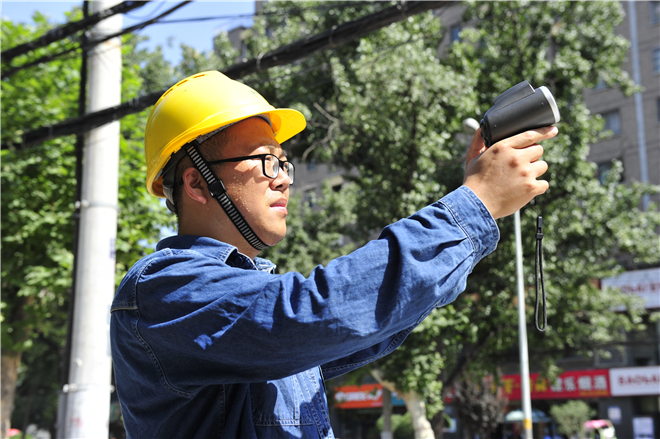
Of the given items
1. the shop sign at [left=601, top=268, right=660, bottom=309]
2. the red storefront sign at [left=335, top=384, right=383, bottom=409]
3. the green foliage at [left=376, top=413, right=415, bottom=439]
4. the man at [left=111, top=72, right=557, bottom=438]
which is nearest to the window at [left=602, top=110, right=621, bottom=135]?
the shop sign at [left=601, top=268, right=660, bottom=309]

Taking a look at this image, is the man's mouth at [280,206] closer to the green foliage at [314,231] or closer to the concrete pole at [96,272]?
the concrete pole at [96,272]

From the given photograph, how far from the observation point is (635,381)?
25.2 metres

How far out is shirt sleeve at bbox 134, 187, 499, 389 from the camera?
1052mm

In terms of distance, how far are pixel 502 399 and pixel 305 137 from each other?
13.2 m

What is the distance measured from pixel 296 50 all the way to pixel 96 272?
296 cm

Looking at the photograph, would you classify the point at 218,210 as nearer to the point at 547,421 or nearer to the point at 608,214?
the point at 608,214

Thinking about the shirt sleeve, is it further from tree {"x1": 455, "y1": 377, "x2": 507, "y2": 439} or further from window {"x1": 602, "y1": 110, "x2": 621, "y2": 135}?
window {"x1": 602, "y1": 110, "x2": 621, "y2": 135}

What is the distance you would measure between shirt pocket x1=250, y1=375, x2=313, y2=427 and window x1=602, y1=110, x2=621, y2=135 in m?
29.5

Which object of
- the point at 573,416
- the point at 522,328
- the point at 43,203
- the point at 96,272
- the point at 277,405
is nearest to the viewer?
the point at 277,405

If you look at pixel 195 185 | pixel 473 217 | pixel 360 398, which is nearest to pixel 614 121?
pixel 360 398

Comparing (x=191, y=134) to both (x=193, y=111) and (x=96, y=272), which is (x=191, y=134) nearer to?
(x=193, y=111)

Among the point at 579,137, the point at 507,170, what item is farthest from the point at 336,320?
the point at 579,137

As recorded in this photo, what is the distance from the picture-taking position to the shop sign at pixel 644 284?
24897mm

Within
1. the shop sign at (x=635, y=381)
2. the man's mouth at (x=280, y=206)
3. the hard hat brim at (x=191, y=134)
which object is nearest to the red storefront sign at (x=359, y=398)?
the shop sign at (x=635, y=381)
